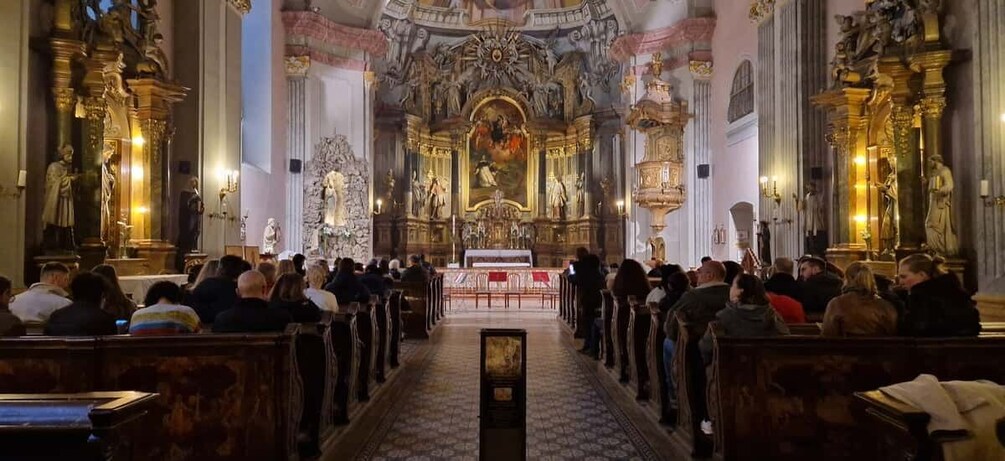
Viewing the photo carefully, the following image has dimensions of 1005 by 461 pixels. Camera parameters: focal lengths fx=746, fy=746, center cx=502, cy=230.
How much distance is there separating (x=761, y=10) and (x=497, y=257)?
13752 millimetres

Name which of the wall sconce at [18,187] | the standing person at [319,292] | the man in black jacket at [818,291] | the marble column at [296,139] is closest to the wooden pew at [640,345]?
the man in black jacket at [818,291]

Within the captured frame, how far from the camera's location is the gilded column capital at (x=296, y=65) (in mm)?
20141

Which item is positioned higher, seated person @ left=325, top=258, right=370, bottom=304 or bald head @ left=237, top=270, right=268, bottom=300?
bald head @ left=237, top=270, right=268, bottom=300

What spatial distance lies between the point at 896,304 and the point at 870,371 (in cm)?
75

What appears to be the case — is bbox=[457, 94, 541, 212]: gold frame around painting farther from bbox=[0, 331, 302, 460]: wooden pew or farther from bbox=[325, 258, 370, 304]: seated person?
bbox=[0, 331, 302, 460]: wooden pew

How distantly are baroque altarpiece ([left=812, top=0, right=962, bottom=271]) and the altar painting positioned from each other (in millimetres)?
16678

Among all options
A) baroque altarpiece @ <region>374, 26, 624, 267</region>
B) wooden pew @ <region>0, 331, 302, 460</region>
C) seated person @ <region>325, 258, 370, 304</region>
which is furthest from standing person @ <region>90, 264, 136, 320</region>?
baroque altarpiece @ <region>374, 26, 624, 267</region>

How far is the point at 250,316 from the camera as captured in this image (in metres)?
4.56

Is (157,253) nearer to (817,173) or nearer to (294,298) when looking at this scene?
(294,298)

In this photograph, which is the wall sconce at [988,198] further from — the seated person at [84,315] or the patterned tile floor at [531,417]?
the seated person at [84,315]

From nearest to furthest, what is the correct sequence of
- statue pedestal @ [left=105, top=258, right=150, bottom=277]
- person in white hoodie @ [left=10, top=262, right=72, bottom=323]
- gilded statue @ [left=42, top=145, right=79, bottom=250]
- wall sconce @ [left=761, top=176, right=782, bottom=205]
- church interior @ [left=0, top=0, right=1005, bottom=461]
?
1. church interior @ [left=0, top=0, right=1005, bottom=461]
2. person in white hoodie @ [left=10, top=262, right=72, bottom=323]
3. gilded statue @ [left=42, top=145, right=79, bottom=250]
4. statue pedestal @ [left=105, top=258, right=150, bottom=277]
5. wall sconce @ [left=761, top=176, right=782, bottom=205]

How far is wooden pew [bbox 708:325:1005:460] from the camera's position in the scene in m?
4.22

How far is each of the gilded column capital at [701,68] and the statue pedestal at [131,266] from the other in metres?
14.9

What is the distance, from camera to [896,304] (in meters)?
4.77
